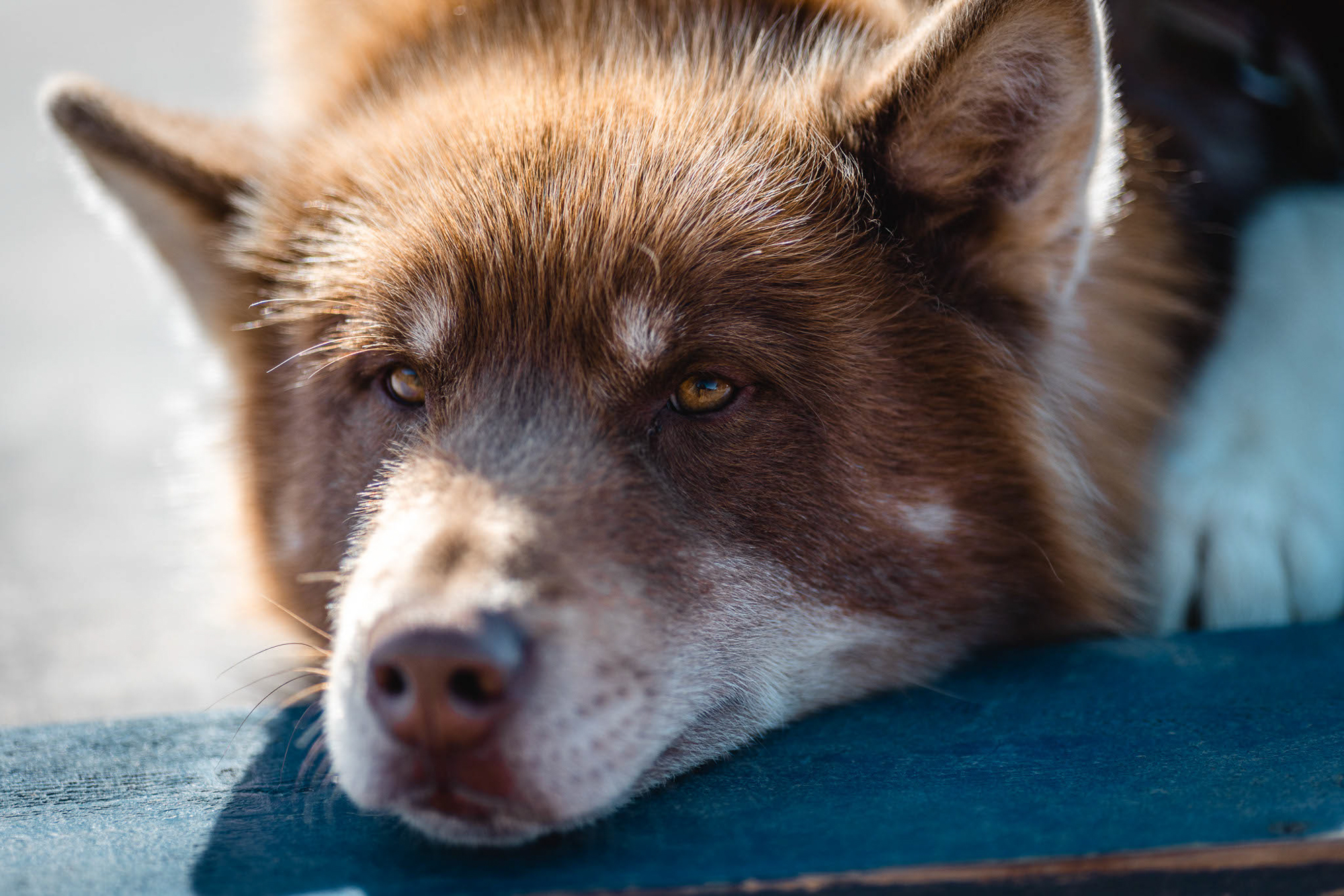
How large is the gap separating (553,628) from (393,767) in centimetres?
29

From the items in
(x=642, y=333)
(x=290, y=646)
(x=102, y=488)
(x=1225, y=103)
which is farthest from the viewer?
(x=102, y=488)

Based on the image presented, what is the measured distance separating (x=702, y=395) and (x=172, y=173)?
4.57 ft

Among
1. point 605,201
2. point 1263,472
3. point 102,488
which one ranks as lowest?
point 102,488

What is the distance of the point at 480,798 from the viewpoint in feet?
4.98

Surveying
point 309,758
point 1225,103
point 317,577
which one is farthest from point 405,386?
point 1225,103

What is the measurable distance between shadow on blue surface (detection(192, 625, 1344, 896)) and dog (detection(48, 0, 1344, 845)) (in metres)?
0.09

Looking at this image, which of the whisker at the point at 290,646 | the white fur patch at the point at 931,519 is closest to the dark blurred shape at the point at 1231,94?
the white fur patch at the point at 931,519

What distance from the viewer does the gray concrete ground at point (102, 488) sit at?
9.28ft

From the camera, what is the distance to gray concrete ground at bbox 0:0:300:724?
2828mm

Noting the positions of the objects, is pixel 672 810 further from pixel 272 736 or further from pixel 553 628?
pixel 272 736

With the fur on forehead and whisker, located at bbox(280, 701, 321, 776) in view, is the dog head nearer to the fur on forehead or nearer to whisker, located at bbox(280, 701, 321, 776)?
the fur on forehead

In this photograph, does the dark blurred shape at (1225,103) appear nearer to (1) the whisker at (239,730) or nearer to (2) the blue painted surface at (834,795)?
(2) the blue painted surface at (834,795)

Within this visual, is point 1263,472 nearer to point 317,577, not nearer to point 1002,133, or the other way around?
point 1002,133

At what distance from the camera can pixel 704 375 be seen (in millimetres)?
1951
